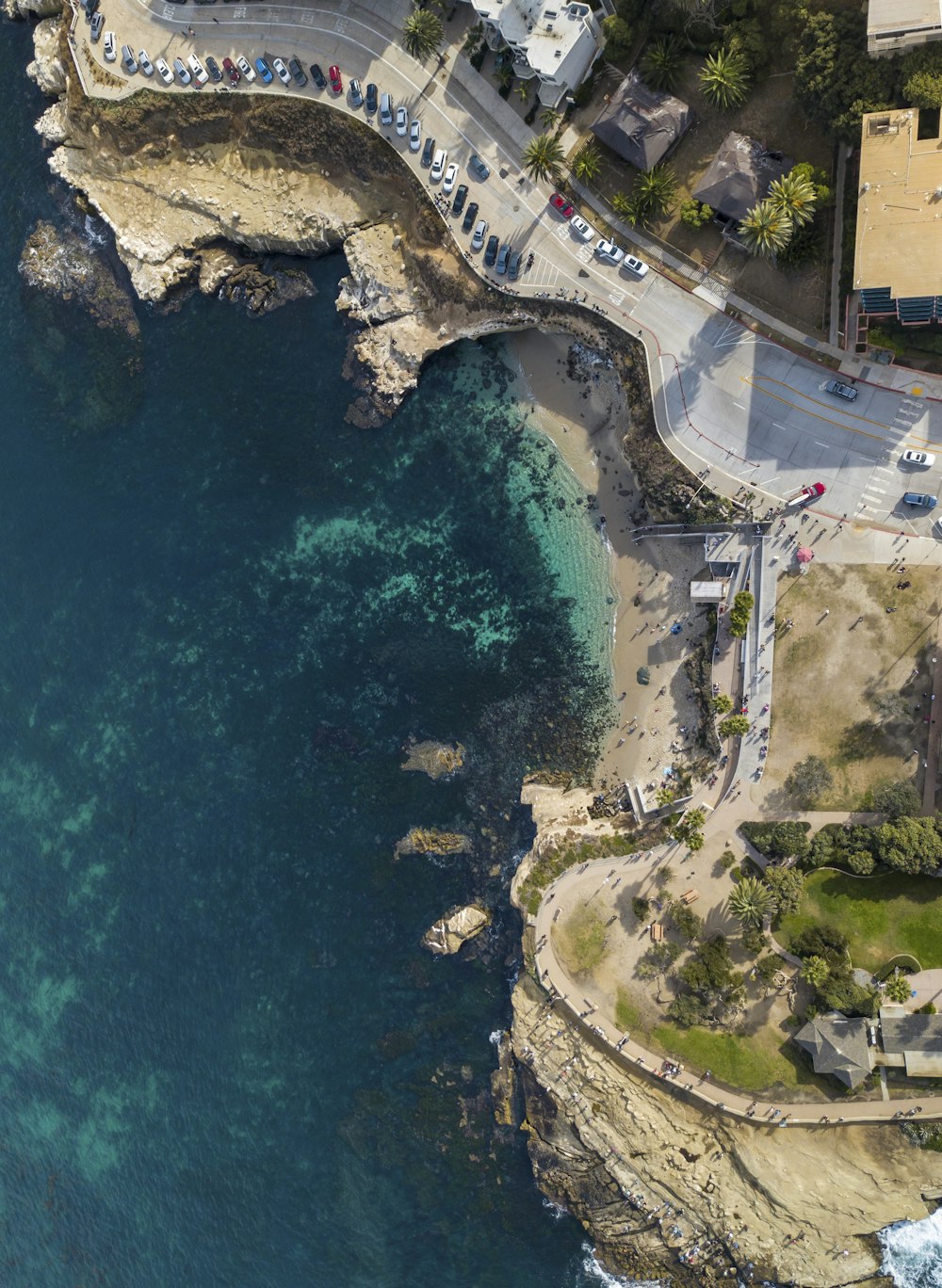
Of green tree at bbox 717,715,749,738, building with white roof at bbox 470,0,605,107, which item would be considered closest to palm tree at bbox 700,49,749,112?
building with white roof at bbox 470,0,605,107

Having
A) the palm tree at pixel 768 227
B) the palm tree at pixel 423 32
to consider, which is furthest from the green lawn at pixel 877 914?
the palm tree at pixel 423 32

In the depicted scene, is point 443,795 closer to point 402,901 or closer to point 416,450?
point 402,901

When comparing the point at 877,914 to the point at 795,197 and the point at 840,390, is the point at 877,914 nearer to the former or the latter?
the point at 840,390

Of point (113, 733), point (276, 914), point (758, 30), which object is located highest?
point (758, 30)

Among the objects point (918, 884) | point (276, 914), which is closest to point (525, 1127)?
point (276, 914)

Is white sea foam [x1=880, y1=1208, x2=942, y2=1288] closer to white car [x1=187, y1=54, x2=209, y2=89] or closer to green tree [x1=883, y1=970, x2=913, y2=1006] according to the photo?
green tree [x1=883, y1=970, x2=913, y2=1006]

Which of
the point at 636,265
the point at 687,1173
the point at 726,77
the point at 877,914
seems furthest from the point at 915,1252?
the point at 726,77

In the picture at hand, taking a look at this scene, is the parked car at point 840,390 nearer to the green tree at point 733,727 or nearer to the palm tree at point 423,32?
the green tree at point 733,727
